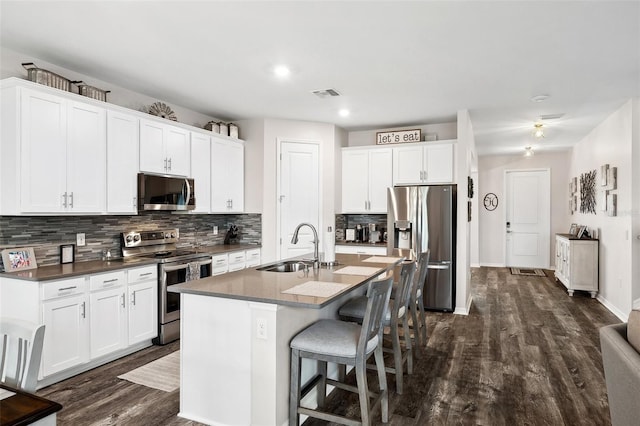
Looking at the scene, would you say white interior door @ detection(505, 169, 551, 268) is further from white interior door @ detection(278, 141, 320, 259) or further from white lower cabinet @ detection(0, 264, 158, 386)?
white lower cabinet @ detection(0, 264, 158, 386)

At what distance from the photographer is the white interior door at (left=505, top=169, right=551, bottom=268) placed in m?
8.86

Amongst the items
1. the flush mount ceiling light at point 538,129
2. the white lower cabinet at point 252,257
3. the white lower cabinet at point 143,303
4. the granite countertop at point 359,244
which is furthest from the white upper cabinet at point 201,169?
the flush mount ceiling light at point 538,129

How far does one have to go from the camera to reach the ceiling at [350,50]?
2555mm

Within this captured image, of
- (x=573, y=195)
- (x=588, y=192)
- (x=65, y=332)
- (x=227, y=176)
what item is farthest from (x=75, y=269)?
A: (x=573, y=195)

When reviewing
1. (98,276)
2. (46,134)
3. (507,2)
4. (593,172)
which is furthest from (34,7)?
(593,172)

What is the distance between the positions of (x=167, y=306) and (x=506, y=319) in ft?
13.0

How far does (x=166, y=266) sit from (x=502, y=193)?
786cm

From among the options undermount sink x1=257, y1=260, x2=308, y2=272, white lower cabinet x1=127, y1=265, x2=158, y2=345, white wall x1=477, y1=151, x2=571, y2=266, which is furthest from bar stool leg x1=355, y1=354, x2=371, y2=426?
white wall x1=477, y1=151, x2=571, y2=266

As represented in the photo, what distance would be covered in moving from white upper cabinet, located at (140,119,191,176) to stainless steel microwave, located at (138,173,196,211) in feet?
0.30

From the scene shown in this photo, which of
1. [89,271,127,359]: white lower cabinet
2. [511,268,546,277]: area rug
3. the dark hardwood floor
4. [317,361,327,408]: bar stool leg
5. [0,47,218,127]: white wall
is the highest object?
[0,47,218,127]: white wall

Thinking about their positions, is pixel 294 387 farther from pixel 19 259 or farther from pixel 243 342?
pixel 19 259

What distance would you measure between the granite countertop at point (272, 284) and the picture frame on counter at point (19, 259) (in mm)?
1674

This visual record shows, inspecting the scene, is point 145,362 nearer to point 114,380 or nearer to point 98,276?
point 114,380

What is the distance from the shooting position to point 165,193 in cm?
423
